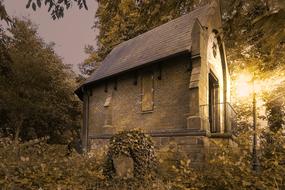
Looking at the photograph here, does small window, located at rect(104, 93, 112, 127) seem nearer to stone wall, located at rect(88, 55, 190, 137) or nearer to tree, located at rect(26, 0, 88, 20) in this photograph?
stone wall, located at rect(88, 55, 190, 137)

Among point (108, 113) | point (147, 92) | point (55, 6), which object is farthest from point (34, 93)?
point (55, 6)

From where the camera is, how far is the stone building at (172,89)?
1324cm

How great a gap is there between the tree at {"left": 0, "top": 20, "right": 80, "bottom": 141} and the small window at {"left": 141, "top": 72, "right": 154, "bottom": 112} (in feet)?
37.9

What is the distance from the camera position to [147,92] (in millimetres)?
16609

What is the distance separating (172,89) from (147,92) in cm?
198

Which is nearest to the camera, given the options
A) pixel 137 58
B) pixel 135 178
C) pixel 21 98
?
pixel 135 178

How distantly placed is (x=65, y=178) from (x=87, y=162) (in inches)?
82.1

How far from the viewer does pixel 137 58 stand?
706 inches

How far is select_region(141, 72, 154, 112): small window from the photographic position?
53.2 ft

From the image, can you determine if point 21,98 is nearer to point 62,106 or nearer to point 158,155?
point 62,106

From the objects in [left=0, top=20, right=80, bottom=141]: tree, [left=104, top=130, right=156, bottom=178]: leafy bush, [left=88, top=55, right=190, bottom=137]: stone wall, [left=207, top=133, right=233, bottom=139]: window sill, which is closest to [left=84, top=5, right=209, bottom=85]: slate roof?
[left=88, top=55, right=190, bottom=137]: stone wall

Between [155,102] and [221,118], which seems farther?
[221,118]

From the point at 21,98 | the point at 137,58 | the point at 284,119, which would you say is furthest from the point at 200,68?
the point at 21,98

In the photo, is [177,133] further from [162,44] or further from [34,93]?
[34,93]
